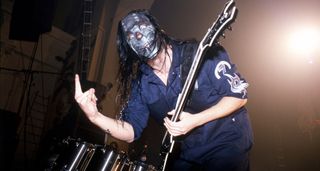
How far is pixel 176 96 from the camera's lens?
8.73ft

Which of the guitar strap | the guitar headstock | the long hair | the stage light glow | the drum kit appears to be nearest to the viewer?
the guitar headstock

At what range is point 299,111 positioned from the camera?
8.03 meters

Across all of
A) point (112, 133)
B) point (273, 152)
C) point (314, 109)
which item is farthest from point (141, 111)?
point (314, 109)

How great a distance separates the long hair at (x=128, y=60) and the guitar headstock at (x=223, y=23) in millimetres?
482

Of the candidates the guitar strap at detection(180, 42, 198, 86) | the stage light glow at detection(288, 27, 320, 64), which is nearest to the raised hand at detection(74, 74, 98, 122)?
the guitar strap at detection(180, 42, 198, 86)

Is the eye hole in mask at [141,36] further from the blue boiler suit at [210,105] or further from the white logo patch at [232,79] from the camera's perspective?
the white logo patch at [232,79]

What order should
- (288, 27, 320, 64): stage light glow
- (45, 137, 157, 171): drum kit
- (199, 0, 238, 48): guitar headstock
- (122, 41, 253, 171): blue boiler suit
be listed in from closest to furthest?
1. (199, 0, 238, 48): guitar headstock
2. (122, 41, 253, 171): blue boiler suit
3. (45, 137, 157, 171): drum kit
4. (288, 27, 320, 64): stage light glow

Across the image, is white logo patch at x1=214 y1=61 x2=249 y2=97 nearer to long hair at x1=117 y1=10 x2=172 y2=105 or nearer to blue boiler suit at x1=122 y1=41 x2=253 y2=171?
blue boiler suit at x1=122 y1=41 x2=253 y2=171

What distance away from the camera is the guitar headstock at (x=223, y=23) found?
2305 mm

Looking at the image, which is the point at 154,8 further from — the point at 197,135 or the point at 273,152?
the point at 197,135

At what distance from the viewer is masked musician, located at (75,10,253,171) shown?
2398 millimetres

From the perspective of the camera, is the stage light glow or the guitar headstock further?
the stage light glow

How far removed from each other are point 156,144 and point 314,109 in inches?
164

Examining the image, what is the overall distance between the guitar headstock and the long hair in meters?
0.48
